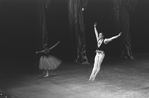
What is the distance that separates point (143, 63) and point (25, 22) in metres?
7.99


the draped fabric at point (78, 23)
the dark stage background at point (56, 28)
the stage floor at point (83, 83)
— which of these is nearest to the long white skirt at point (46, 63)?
the stage floor at point (83, 83)

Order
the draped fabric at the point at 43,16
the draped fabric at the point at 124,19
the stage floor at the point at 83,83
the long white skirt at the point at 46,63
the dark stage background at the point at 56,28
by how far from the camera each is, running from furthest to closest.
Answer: the dark stage background at the point at 56,28, the draped fabric at the point at 124,19, the draped fabric at the point at 43,16, the long white skirt at the point at 46,63, the stage floor at the point at 83,83

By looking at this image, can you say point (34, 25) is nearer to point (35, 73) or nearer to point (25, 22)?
point (25, 22)

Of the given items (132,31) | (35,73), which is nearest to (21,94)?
(35,73)

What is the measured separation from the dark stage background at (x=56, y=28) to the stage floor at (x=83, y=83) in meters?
3.22

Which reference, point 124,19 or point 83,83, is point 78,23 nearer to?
point 124,19

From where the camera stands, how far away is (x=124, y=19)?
19.6 m

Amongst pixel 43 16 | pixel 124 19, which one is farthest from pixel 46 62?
pixel 124 19

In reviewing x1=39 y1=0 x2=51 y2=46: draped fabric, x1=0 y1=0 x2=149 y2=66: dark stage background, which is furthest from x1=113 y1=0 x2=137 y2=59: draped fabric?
x1=39 y1=0 x2=51 y2=46: draped fabric

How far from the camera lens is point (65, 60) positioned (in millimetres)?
19578

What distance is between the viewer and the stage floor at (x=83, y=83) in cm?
1044

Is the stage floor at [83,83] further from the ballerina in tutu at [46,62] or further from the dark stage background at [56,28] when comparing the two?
the dark stage background at [56,28]

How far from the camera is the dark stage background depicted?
19609 millimetres

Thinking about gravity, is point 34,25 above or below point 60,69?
above
